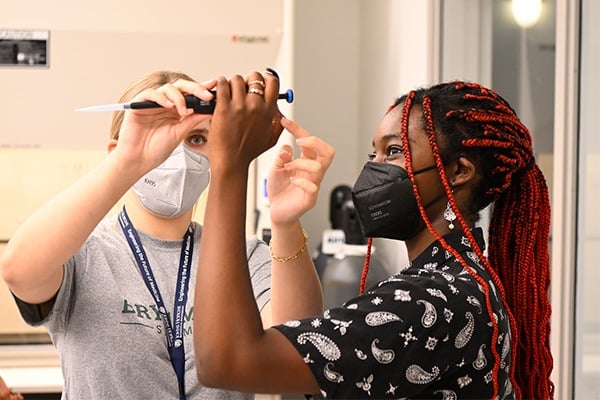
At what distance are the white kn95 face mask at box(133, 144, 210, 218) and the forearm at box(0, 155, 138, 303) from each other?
0.96 ft

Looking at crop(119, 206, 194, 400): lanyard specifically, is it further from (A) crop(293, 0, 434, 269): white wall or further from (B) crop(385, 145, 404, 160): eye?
(A) crop(293, 0, 434, 269): white wall

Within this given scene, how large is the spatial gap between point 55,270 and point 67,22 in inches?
77.1

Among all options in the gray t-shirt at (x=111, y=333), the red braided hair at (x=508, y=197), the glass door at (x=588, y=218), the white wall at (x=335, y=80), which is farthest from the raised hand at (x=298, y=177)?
the white wall at (x=335, y=80)

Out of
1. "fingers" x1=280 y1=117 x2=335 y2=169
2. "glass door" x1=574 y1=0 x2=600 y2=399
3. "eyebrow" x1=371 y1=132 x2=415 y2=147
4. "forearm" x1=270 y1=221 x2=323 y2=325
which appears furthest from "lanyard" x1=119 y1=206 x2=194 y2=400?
"glass door" x1=574 y1=0 x2=600 y2=399

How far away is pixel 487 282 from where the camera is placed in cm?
118

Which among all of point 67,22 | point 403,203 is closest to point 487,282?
point 403,203

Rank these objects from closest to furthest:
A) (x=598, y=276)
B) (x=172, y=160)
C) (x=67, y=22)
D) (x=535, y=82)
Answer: (x=172, y=160) → (x=598, y=276) → (x=535, y=82) → (x=67, y=22)

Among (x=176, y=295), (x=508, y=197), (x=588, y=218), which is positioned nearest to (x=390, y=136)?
(x=508, y=197)

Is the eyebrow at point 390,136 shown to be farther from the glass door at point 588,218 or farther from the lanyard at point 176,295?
the glass door at point 588,218

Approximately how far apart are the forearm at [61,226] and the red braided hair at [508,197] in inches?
18.0

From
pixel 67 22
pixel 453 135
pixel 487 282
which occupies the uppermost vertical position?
pixel 67 22

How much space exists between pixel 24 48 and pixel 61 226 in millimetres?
1987

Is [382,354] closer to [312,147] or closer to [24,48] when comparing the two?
[312,147]

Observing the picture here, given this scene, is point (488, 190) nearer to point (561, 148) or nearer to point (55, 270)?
point (55, 270)
